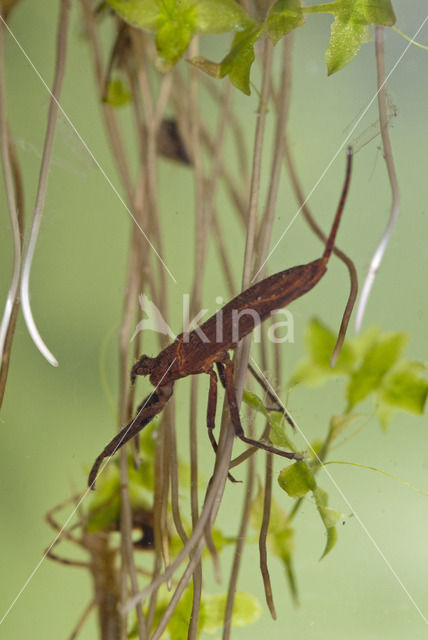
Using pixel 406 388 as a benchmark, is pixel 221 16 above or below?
above

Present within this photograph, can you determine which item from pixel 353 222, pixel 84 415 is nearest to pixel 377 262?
pixel 353 222

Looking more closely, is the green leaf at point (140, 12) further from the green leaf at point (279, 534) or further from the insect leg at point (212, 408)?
the green leaf at point (279, 534)

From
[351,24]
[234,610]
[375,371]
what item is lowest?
[234,610]

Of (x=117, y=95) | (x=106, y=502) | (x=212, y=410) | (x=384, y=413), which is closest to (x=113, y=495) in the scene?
(x=106, y=502)

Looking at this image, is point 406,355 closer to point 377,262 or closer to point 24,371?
point 377,262

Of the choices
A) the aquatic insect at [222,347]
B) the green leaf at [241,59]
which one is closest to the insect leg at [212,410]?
the aquatic insect at [222,347]

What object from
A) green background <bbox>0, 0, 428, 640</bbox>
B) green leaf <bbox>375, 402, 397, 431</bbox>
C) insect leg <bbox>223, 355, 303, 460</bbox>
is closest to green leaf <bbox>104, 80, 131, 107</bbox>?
green background <bbox>0, 0, 428, 640</bbox>

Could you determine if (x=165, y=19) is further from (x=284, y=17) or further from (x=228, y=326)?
(x=228, y=326)
